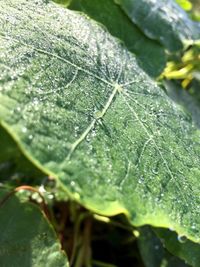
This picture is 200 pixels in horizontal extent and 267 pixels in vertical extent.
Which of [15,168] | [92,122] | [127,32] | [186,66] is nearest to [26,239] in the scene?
[92,122]

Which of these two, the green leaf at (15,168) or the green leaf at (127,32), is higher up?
the green leaf at (127,32)

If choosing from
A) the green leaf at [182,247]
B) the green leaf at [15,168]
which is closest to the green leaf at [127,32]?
the green leaf at [15,168]

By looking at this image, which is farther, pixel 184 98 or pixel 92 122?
pixel 184 98

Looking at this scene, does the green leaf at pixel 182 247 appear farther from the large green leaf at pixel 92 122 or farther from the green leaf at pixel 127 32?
the green leaf at pixel 127 32

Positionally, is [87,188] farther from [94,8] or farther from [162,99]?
[94,8]

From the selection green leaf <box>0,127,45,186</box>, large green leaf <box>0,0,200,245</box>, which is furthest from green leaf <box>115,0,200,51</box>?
green leaf <box>0,127,45,186</box>

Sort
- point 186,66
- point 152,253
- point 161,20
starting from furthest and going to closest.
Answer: point 186,66 → point 161,20 → point 152,253

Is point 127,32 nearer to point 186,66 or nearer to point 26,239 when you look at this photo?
point 186,66
